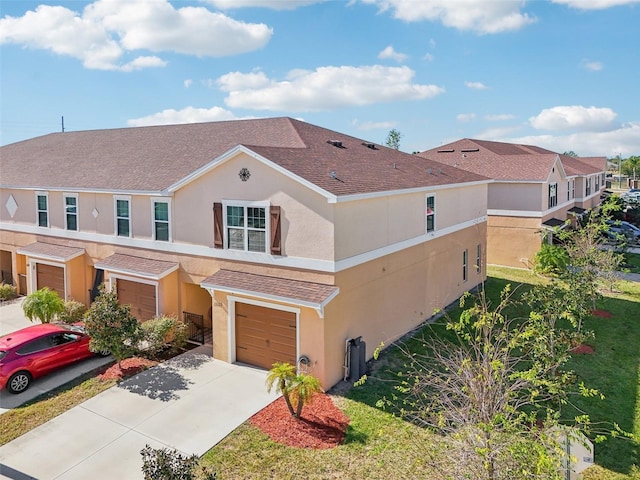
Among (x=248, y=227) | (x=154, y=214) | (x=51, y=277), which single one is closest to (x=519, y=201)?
(x=248, y=227)

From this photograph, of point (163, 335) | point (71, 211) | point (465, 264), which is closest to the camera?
point (163, 335)

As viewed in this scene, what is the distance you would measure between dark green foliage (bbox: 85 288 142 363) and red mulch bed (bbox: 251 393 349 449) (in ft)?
16.5

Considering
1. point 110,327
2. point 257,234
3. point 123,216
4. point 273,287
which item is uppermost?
point 123,216

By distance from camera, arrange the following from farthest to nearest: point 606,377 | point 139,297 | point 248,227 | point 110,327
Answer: point 139,297, point 248,227, point 606,377, point 110,327

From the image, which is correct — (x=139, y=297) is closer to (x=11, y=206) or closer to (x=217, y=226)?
(x=217, y=226)

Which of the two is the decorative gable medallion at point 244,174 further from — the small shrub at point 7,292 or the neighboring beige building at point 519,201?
the neighboring beige building at point 519,201

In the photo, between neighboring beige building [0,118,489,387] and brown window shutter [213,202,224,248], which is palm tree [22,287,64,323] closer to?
neighboring beige building [0,118,489,387]

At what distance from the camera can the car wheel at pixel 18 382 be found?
12977 mm

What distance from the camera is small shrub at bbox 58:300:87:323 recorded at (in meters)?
18.5

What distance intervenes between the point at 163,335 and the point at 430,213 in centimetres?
1136

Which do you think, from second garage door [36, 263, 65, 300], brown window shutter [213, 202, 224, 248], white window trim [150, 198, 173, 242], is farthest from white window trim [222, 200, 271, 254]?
second garage door [36, 263, 65, 300]

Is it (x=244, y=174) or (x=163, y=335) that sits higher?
(x=244, y=174)

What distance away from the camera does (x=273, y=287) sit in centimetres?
1359

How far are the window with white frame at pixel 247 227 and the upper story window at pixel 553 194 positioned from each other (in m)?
23.7
